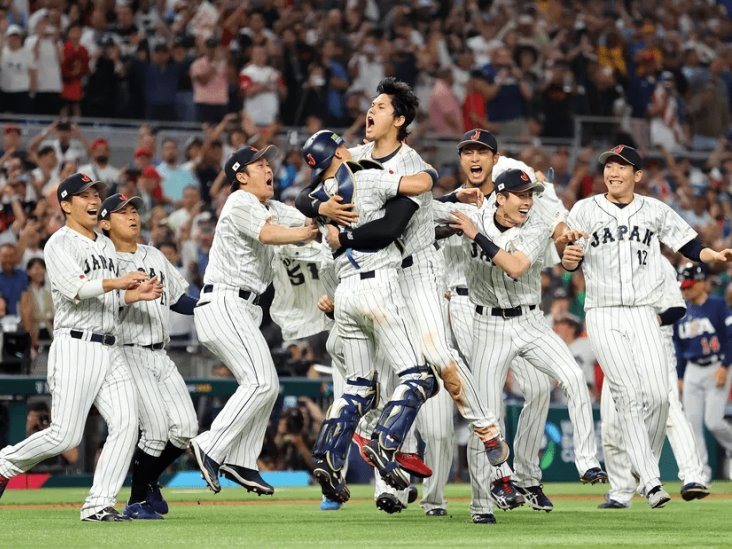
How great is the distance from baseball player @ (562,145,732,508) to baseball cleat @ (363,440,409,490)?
7.17ft

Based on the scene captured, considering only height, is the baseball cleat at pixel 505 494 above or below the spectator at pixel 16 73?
below

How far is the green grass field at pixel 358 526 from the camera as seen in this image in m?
6.57

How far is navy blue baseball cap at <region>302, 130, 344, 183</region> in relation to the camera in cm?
753

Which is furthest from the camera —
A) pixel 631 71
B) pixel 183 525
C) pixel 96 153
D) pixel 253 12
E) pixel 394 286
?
pixel 631 71

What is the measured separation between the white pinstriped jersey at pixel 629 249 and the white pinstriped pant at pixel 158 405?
2.79 meters

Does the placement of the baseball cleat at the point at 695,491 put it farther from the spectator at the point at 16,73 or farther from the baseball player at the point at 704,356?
the spectator at the point at 16,73

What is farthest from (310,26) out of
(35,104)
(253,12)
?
(35,104)

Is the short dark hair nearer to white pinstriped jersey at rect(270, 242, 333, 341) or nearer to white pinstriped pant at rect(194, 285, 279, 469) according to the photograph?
white pinstriped pant at rect(194, 285, 279, 469)

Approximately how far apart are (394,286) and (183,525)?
6.38 ft

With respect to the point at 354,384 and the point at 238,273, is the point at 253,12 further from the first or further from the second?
the point at 354,384

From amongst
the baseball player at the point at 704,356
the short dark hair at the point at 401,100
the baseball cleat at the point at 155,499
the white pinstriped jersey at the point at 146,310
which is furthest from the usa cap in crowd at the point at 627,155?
the baseball player at the point at 704,356

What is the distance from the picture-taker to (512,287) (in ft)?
28.2

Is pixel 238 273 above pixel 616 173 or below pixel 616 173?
below

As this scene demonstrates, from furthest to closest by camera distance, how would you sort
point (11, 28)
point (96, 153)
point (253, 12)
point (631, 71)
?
point (631, 71), point (253, 12), point (11, 28), point (96, 153)
